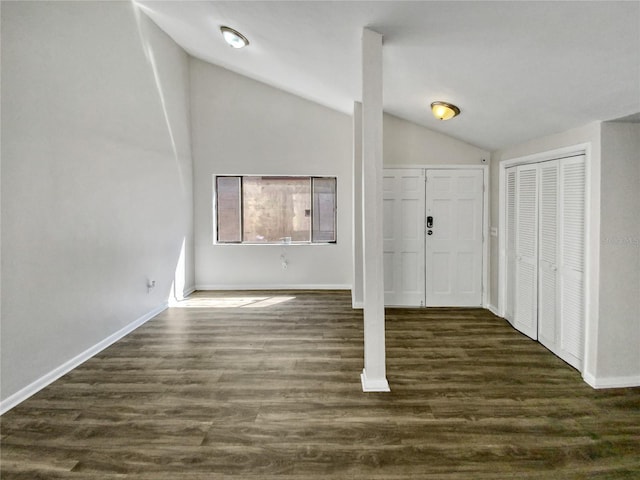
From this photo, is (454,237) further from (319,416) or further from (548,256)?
(319,416)

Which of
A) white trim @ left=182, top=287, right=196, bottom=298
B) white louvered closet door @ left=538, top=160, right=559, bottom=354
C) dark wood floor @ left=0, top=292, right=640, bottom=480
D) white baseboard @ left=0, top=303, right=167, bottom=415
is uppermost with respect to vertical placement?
white louvered closet door @ left=538, top=160, right=559, bottom=354

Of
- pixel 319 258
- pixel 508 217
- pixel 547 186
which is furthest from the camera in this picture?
pixel 319 258

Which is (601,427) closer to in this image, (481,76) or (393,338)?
(393,338)

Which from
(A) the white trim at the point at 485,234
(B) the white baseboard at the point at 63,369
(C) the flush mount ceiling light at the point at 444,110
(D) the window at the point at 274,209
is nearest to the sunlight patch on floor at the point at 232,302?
(B) the white baseboard at the point at 63,369

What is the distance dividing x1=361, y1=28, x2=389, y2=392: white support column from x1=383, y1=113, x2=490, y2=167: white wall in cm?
211

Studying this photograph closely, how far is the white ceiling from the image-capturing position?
1977mm

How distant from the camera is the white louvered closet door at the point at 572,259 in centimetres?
293

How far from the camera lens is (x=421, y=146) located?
4723 mm

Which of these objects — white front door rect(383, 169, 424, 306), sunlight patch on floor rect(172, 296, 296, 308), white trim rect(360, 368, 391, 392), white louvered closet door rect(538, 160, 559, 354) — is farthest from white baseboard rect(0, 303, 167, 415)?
white louvered closet door rect(538, 160, 559, 354)

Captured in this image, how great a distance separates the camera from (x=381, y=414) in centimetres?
237

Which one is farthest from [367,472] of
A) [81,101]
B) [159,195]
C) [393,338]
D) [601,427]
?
[159,195]

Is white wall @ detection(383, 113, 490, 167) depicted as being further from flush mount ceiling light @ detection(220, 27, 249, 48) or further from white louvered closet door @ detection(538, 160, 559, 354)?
flush mount ceiling light @ detection(220, 27, 249, 48)

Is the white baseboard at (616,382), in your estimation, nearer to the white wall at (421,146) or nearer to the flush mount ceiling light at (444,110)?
the flush mount ceiling light at (444,110)

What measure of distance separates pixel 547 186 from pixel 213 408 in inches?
135
